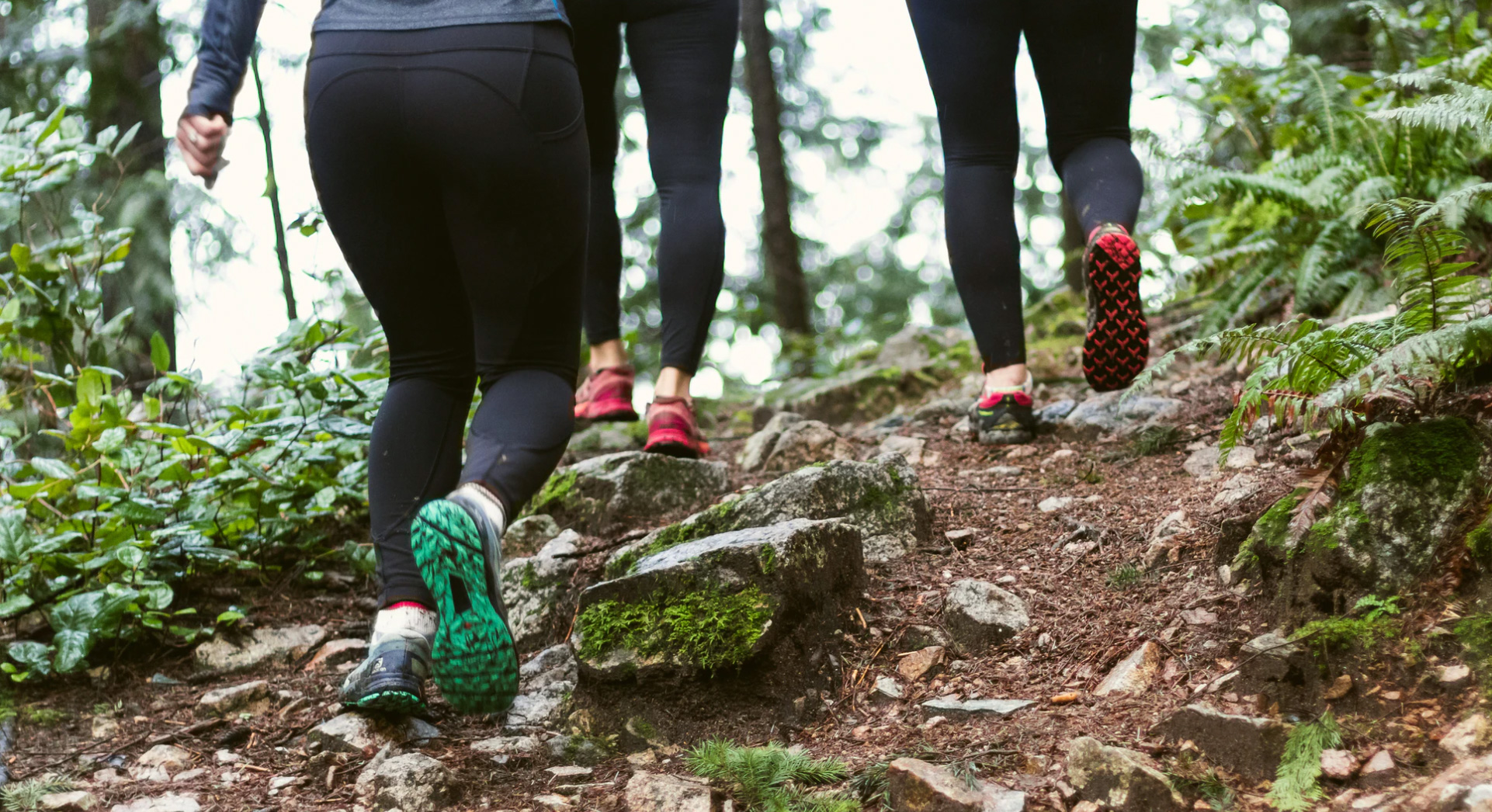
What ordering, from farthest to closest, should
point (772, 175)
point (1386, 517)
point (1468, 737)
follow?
point (772, 175) < point (1386, 517) < point (1468, 737)

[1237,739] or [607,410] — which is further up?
[607,410]

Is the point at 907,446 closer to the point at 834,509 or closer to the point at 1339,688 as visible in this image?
the point at 834,509

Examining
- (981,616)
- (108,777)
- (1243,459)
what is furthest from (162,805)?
(1243,459)

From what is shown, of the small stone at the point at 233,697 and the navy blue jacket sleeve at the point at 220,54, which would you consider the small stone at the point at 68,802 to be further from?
the navy blue jacket sleeve at the point at 220,54

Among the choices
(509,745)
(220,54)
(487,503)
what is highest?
(220,54)

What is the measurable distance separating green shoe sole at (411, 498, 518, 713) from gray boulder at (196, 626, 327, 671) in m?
1.38

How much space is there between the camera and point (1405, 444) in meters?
1.86

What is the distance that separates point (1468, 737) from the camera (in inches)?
58.7

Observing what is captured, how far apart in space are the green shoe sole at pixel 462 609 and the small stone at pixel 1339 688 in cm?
141

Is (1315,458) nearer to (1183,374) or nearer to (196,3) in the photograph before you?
(1183,374)

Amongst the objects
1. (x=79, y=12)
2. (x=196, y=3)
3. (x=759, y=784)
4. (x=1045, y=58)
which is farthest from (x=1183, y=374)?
(x=79, y=12)

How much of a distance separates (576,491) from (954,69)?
186cm

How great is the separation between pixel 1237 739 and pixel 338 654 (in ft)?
7.84

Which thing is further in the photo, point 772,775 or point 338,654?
point 338,654
